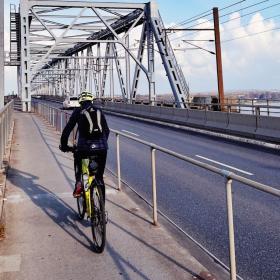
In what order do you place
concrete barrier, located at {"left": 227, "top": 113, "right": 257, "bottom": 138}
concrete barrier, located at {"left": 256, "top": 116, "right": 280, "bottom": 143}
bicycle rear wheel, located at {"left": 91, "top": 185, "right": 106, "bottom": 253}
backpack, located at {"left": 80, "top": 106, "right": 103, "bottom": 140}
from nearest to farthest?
bicycle rear wheel, located at {"left": 91, "top": 185, "right": 106, "bottom": 253} → backpack, located at {"left": 80, "top": 106, "right": 103, "bottom": 140} → concrete barrier, located at {"left": 256, "top": 116, "right": 280, "bottom": 143} → concrete barrier, located at {"left": 227, "top": 113, "right": 257, "bottom": 138}

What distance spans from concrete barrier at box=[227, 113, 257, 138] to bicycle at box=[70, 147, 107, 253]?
15.4m

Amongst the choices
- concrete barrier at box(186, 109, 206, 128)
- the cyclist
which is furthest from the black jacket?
concrete barrier at box(186, 109, 206, 128)

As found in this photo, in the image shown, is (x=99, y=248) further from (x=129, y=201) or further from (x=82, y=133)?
(x=129, y=201)

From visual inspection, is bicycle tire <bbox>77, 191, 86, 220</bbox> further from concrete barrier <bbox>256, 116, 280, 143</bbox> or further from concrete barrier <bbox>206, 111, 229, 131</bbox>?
concrete barrier <bbox>206, 111, 229, 131</bbox>

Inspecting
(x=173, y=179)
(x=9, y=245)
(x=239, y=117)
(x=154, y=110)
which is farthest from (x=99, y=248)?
(x=154, y=110)

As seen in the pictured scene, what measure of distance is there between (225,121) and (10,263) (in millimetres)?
19698

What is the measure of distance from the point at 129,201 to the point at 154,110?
29.1 metres

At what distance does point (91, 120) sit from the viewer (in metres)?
6.01

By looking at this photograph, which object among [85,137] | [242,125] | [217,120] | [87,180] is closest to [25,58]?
[217,120]

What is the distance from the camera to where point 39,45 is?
7731 cm

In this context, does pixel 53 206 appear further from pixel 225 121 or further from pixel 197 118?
pixel 197 118

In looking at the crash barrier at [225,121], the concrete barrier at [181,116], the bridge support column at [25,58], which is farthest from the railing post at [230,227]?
the bridge support column at [25,58]

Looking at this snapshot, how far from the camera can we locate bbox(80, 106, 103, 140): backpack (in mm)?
6000

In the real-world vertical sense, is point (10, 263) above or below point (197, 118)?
below
